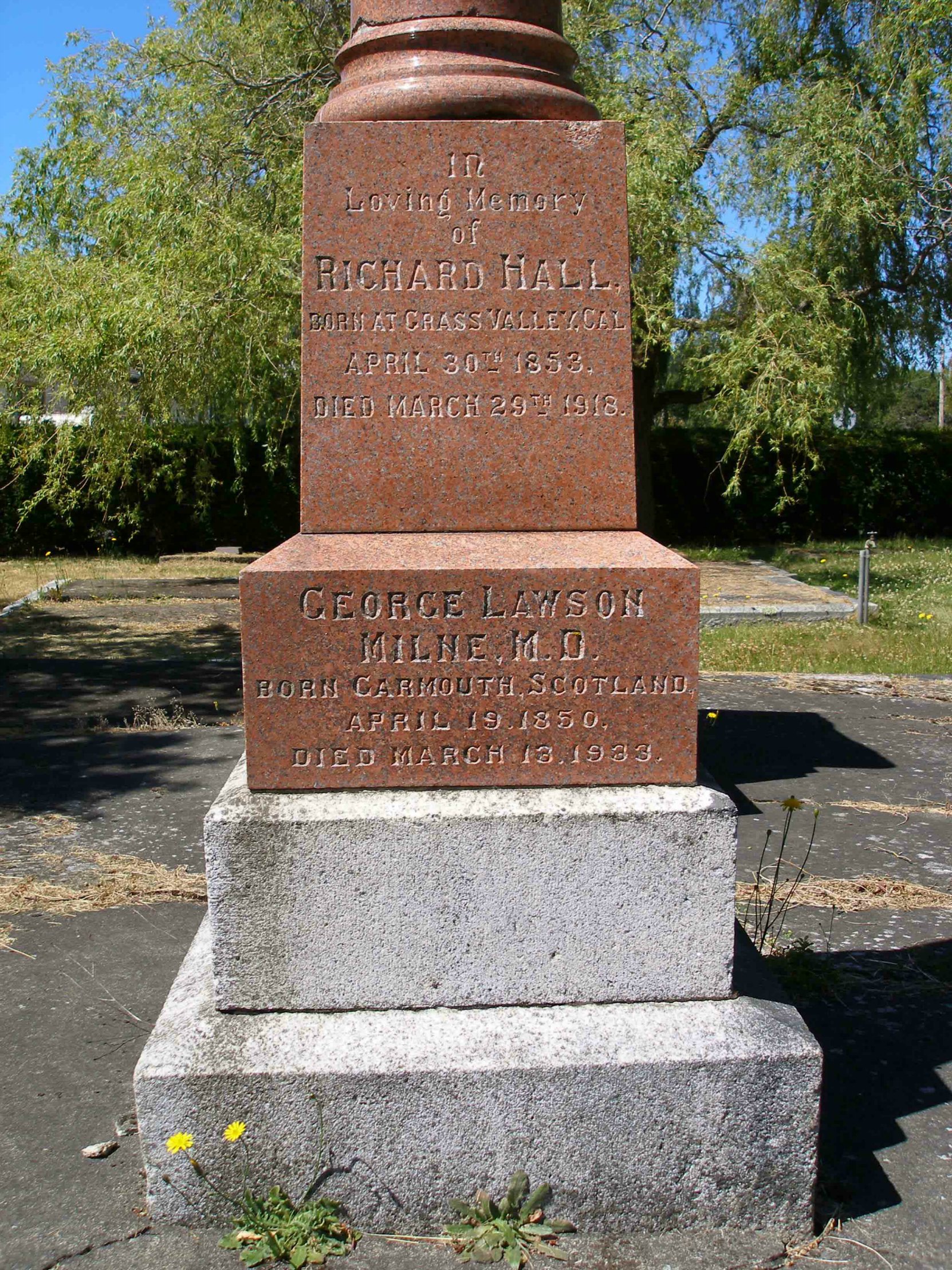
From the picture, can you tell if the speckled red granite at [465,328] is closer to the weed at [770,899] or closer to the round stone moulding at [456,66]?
the round stone moulding at [456,66]

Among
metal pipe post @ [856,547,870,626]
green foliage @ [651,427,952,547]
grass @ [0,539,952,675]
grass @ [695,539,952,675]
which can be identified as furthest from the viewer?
green foliage @ [651,427,952,547]

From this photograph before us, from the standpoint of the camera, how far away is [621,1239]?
2.28m

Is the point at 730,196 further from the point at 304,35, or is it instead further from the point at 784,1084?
the point at 784,1084

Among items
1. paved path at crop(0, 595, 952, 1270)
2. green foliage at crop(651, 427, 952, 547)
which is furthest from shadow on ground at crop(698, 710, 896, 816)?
green foliage at crop(651, 427, 952, 547)

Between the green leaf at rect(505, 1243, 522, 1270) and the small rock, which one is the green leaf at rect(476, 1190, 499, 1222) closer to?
the green leaf at rect(505, 1243, 522, 1270)

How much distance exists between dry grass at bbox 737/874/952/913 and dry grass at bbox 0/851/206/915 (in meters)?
1.91

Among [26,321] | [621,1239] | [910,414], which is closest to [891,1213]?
[621,1239]

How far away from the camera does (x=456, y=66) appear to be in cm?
259

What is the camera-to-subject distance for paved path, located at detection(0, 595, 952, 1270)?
2248 mm

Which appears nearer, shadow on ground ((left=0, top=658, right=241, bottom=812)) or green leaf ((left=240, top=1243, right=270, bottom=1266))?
green leaf ((left=240, top=1243, right=270, bottom=1266))

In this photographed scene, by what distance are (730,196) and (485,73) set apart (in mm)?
10199

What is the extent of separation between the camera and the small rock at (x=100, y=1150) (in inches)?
98.3

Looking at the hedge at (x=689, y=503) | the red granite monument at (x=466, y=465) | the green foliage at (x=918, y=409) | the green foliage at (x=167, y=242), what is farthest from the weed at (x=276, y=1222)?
the green foliage at (x=918, y=409)

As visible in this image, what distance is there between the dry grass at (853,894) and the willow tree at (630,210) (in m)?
6.92
